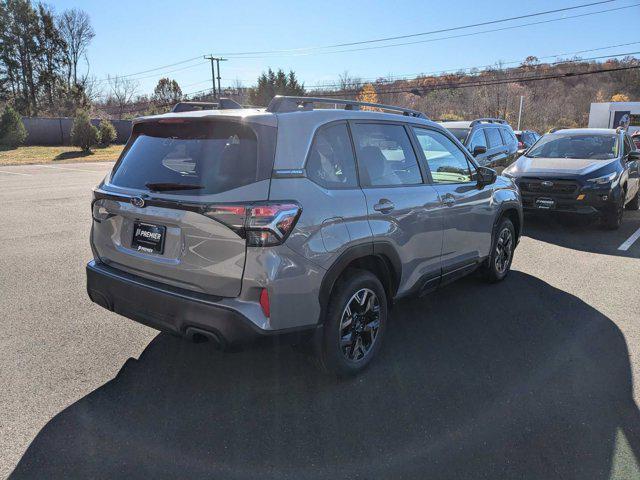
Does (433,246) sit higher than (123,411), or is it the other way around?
(433,246)

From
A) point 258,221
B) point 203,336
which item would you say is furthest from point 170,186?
point 203,336

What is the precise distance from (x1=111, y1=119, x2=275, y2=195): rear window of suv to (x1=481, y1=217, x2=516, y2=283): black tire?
3258mm

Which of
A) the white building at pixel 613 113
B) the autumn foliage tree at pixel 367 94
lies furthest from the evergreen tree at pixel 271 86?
the white building at pixel 613 113

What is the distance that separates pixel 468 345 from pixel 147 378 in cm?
248

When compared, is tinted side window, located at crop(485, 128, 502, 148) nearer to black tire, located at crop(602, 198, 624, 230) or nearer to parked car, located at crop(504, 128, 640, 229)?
parked car, located at crop(504, 128, 640, 229)

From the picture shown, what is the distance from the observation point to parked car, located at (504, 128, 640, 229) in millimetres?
7992

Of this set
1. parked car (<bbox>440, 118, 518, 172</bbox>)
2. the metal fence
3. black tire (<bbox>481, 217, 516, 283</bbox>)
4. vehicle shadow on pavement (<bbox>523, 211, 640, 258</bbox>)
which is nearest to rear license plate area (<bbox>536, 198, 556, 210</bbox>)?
vehicle shadow on pavement (<bbox>523, 211, 640, 258</bbox>)

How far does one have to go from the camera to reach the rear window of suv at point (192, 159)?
9.18 ft

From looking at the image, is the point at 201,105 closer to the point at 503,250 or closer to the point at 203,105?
the point at 203,105

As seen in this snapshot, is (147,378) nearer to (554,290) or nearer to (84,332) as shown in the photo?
(84,332)

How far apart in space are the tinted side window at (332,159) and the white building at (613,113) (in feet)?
173

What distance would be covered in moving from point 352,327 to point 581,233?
21.3ft

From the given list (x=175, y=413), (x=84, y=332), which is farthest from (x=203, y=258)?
(x=84, y=332)

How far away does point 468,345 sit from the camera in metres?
3.94
